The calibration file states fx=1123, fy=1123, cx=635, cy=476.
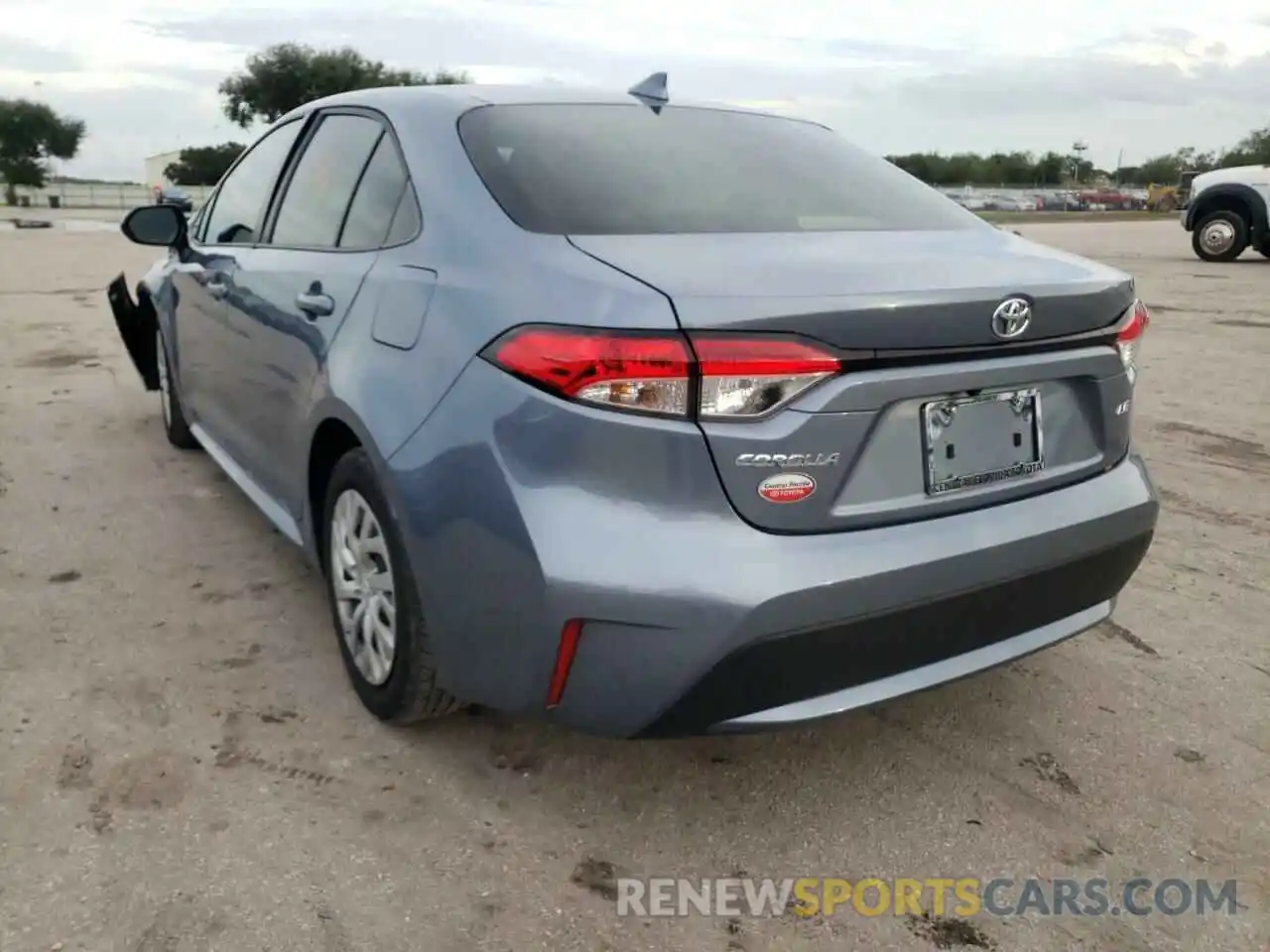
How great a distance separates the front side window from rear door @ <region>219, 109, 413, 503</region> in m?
0.18

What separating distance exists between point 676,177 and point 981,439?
980mm

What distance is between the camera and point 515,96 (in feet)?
9.85

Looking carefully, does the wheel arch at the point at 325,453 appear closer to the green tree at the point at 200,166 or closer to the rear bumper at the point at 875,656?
the rear bumper at the point at 875,656

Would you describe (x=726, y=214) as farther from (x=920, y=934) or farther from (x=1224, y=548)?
(x=1224, y=548)

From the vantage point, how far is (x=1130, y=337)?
8.45 ft

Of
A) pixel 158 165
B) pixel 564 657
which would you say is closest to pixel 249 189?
pixel 564 657

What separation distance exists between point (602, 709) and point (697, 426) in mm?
581

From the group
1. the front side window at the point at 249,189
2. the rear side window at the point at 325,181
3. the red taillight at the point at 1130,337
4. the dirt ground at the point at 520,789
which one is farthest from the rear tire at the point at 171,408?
the red taillight at the point at 1130,337

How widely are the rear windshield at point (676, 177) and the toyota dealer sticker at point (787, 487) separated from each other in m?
0.67

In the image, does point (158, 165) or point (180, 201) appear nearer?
point (180, 201)

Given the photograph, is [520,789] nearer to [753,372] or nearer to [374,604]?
[374,604]

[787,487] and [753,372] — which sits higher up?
[753,372]

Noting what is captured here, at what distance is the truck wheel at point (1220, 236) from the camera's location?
15.8 m

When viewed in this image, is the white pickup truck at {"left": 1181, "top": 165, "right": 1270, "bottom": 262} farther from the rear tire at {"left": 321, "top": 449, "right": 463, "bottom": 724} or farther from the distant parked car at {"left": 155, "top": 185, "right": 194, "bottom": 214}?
the rear tire at {"left": 321, "top": 449, "right": 463, "bottom": 724}
